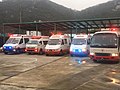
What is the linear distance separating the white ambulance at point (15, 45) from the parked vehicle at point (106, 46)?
45.1 feet

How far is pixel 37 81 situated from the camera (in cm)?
1468

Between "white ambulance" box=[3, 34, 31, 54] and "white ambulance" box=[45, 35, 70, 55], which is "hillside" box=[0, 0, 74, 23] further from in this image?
"white ambulance" box=[45, 35, 70, 55]

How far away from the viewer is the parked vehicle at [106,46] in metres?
22.0

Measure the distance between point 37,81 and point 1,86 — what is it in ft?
6.58

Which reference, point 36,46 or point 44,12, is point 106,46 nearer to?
point 36,46

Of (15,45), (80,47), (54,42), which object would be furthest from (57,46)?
(15,45)

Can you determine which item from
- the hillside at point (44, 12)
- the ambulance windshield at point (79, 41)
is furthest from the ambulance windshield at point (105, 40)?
the hillside at point (44, 12)

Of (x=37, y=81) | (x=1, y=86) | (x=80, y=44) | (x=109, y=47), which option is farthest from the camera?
(x=80, y=44)

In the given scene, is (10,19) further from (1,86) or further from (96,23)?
(1,86)

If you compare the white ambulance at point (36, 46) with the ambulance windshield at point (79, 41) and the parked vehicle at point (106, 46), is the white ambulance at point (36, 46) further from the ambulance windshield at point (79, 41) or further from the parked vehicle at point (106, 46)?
the parked vehicle at point (106, 46)

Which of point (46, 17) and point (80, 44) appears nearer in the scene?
point (80, 44)

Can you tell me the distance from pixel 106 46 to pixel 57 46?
30.4 ft

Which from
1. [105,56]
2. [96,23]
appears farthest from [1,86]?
[96,23]

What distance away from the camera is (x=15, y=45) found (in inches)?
1347
